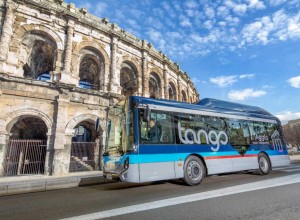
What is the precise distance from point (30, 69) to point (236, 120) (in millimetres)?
14217

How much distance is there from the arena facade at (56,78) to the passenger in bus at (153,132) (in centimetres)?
802

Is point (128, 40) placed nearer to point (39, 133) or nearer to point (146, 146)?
point (39, 133)

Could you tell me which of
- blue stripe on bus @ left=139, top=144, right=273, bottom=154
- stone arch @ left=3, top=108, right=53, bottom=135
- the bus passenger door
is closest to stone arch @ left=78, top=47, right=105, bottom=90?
stone arch @ left=3, top=108, right=53, bottom=135

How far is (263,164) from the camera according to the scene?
8.00m

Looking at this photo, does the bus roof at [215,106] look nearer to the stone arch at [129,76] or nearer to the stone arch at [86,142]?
the stone arch at [86,142]

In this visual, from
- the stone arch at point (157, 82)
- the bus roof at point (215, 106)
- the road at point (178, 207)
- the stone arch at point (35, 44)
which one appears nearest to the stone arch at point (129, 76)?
the stone arch at point (157, 82)

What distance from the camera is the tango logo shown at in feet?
20.0

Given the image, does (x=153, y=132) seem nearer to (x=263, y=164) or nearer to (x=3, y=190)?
(x=3, y=190)

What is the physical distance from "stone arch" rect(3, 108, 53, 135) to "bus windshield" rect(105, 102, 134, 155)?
659cm

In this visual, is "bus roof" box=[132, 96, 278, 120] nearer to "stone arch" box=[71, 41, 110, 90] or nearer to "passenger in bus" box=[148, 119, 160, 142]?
"passenger in bus" box=[148, 119, 160, 142]

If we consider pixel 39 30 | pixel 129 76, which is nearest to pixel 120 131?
pixel 39 30

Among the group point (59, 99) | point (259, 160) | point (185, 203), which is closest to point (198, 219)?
point (185, 203)

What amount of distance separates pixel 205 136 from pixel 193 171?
4.51 ft

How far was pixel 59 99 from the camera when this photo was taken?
1139cm
